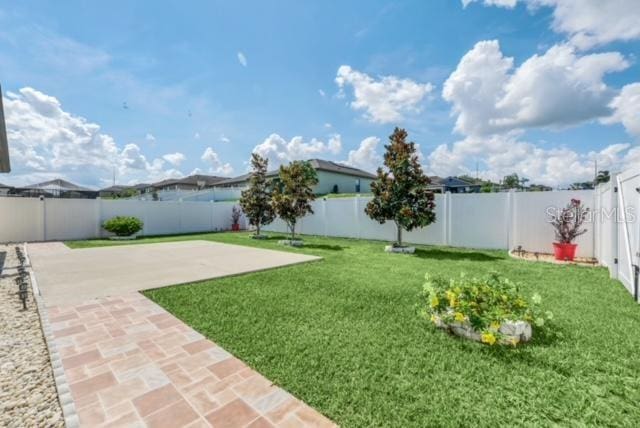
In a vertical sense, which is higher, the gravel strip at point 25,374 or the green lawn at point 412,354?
the green lawn at point 412,354

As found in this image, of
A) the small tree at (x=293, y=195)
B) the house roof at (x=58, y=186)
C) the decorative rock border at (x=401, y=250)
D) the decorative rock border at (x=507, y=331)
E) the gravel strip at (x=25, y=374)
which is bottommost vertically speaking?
the gravel strip at (x=25, y=374)

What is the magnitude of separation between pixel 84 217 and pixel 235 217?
789cm

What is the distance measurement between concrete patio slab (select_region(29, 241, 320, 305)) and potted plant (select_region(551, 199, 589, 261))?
672 cm

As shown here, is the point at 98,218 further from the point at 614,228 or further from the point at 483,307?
the point at 614,228

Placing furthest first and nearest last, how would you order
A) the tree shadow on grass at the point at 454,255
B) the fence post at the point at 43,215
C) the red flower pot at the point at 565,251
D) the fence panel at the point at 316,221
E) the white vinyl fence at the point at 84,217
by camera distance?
the fence panel at the point at 316,221 → the fence post at the point at 43,215 → the white vinyl fence at the point at 84,217 → the tree shadow on grass at the point at 454,255 → the red flower pot at the point at 565,251

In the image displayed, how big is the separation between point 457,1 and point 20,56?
38.6ft

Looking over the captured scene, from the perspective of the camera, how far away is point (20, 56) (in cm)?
766

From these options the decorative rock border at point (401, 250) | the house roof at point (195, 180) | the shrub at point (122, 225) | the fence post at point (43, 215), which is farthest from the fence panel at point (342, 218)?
the house roof at point (195, 180)

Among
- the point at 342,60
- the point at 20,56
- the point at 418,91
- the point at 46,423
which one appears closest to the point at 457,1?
the point at 418,91

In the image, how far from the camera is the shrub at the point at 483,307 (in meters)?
3.27

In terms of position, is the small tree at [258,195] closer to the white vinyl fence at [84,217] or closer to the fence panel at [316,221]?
the fence panel at [316,221]

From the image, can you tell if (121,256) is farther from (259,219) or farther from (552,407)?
(552,407)

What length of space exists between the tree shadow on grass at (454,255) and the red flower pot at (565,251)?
1327 millimetres

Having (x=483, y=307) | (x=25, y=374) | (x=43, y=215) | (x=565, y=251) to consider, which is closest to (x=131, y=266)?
(x=25, y=374)
